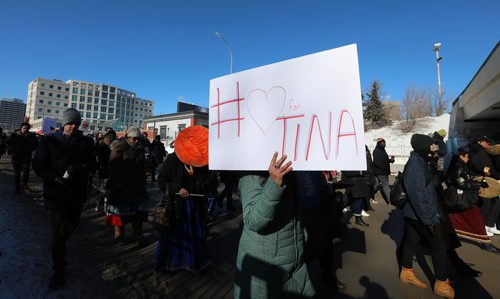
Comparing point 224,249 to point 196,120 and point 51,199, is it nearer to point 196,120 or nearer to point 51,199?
point 51,199

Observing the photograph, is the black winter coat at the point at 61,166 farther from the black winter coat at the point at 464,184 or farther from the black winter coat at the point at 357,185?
the black winter coat at the point at 464,184

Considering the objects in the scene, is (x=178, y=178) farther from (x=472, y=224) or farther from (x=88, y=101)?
(x=88, y=101)

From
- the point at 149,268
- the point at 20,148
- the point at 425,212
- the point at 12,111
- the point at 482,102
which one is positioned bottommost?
the point at 149,268

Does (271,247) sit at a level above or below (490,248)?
above

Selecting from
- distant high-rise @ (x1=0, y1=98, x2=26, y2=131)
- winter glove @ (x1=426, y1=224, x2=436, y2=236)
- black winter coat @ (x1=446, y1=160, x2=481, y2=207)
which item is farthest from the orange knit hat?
distant high-rise @ (x1=0, y1=98, x2=26, y2=131)

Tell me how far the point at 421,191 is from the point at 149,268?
3595 mm

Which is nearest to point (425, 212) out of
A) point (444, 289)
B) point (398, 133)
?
point (444, 289)

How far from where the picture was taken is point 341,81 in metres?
1.35

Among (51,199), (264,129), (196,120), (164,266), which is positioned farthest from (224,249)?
(196,120)

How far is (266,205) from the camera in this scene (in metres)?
1.46

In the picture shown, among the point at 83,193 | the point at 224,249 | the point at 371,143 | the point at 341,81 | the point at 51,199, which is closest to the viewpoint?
the point at 341,81

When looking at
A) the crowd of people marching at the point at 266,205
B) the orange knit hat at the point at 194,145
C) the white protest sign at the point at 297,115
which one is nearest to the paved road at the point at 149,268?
the crowd of people marching at the point at 266,205

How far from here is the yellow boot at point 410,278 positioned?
11.5ft

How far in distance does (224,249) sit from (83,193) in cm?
230
